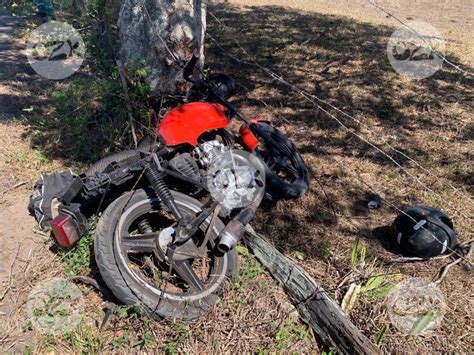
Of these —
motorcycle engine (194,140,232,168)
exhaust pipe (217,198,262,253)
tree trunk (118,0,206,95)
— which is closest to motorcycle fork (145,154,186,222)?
exhaust pipe (217,198,262,253)

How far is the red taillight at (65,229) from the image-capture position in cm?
317

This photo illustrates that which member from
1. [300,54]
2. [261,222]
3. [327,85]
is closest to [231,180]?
[261,222]

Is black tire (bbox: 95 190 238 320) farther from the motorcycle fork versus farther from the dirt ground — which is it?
the motorcycle fork

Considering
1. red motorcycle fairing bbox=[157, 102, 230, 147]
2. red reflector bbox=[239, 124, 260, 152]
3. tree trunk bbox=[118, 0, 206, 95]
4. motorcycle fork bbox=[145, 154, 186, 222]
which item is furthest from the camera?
tree trunk bbox=[118, 0, 206, 95]

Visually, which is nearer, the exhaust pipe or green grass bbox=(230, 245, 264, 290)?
the exhaust pipe

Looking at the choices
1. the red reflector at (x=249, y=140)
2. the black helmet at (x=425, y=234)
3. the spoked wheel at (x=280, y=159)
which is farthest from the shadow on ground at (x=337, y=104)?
the red reflector at (x=249, y=140)

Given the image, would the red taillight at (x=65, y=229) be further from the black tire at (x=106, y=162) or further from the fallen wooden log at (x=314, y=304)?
the fallen wooden log at (x=314, y=304)

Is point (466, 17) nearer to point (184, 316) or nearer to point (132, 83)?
point (132, 83)

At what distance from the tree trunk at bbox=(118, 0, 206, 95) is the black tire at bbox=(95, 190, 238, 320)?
2.15 metres

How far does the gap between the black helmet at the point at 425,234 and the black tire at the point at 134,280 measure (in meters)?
1.53

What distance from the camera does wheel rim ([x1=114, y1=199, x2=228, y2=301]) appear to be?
3.15 m

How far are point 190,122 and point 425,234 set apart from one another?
226 cm

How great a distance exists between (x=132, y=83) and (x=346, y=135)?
274cm

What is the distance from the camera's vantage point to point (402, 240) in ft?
12.1
